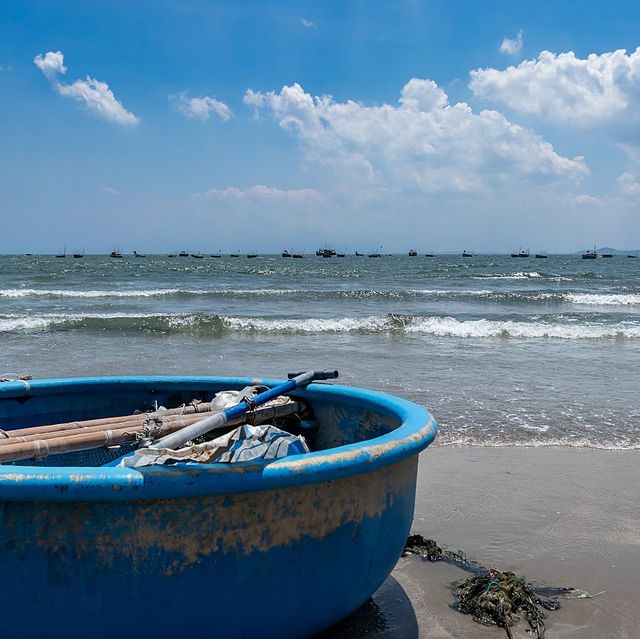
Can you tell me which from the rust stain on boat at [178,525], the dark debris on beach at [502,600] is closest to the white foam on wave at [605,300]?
the dark debris on beach at [502,600]

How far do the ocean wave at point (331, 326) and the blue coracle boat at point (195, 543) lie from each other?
11.7 m

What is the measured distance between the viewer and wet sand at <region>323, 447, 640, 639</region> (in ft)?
9.05

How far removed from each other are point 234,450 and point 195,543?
1.40ft

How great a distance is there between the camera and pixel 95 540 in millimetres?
1889

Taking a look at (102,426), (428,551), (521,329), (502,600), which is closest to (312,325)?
(521,329)

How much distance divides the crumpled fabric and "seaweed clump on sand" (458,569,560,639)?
1.11 metres

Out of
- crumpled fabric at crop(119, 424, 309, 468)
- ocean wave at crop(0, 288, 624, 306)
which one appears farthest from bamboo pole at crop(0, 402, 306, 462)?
ocean wave at crop(0, 288, 624, 306)

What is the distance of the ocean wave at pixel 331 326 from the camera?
14.1 metres

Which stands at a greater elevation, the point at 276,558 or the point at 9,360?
the point at 276,558

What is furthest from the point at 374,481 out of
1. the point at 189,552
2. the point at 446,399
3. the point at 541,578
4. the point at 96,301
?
the point at 96,301

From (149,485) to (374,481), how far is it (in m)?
0.79

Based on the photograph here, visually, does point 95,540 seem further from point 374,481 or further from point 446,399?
point 446,399

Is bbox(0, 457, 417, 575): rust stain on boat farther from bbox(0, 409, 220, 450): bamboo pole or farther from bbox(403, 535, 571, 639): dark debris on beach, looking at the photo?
bbox(403, 535, 571, 639): dark debris on beach

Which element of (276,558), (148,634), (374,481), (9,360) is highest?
(374,481)
